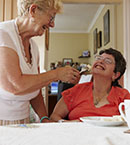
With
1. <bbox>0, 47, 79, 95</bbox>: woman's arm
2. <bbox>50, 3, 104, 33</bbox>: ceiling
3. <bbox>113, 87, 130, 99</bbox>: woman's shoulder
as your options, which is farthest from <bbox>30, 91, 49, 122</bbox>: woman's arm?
<bbox>50, 3, 104, 33</bbox>: ceiling

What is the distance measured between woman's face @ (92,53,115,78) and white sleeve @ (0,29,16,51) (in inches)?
27.0

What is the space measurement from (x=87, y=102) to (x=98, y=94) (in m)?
0.15

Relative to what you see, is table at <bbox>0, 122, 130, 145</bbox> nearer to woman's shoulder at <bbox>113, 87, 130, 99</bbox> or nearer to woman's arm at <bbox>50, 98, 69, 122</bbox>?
woman's arm at <bbox>50, 98, 69, 122</bbox>

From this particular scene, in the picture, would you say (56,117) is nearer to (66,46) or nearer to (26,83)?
(26,83)

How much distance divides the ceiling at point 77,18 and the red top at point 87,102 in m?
4.69

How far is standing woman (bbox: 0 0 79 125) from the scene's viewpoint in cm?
116

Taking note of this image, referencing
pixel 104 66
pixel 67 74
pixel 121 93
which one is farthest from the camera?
pixel 104 66

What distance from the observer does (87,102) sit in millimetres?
1527

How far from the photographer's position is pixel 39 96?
5.04 feet

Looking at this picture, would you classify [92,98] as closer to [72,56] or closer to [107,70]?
[107,70]

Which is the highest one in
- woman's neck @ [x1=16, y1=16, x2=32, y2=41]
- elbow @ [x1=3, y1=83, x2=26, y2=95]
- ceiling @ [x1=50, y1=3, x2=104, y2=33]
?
ceiling @ [x1=50, y1=3, x2=104, y2=33]

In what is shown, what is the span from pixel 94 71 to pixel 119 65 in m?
0.25

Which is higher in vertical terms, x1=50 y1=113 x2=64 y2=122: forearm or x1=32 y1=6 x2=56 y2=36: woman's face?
x1=32 y1=6 x2=56 y2=36: woman's face

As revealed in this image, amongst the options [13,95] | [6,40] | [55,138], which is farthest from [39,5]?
[55,138]
